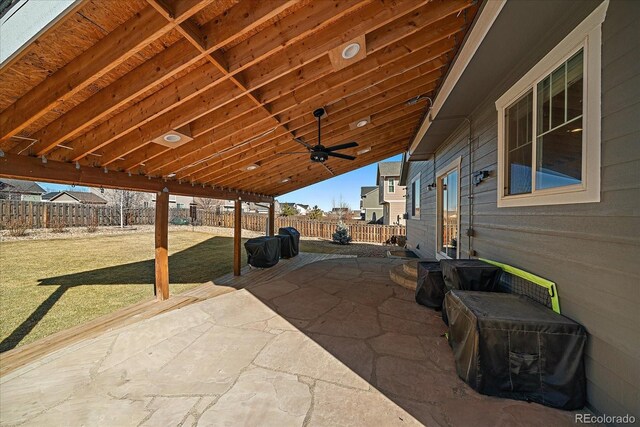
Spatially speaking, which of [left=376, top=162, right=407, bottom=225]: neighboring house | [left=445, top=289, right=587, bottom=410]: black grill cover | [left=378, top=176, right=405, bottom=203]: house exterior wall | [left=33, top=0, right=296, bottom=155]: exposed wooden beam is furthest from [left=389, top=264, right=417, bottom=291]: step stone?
[left=378, top=176, right=405, bottom=203]: house exterior wall

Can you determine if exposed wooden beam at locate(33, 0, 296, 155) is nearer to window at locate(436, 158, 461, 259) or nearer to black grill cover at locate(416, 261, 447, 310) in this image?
black grill cover at locate(416, 261, 447, 310)

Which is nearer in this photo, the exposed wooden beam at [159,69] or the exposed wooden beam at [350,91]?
the exposed wooden beam at [159,69]

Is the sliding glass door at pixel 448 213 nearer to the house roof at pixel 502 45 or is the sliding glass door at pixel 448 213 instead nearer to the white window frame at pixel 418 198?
the house roof at pixel 502 45

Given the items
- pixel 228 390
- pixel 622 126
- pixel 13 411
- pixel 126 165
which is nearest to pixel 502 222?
pixel 622 126

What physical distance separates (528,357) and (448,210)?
404cm

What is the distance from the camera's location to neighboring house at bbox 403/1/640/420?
4.99 ft

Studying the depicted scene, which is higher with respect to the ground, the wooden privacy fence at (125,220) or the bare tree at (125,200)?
the bare tree at (125,200)

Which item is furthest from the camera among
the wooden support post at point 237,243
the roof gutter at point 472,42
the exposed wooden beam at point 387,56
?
the wooden support post at point 237,243

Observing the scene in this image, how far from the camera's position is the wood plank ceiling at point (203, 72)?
1.91 m

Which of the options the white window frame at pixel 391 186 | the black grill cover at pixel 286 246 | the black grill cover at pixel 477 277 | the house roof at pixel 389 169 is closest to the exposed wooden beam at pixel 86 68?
the black grill cover at pixel 477 277

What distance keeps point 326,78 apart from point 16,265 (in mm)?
10348

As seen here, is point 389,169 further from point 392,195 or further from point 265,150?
point 265,150

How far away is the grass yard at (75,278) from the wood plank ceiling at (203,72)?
2.57 meters

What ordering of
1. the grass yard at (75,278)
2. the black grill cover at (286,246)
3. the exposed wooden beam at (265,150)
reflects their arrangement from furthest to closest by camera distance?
the black grill cover at (286,246)
the exposed wooden beam at (265,150)
the grass yard at (75,278)
